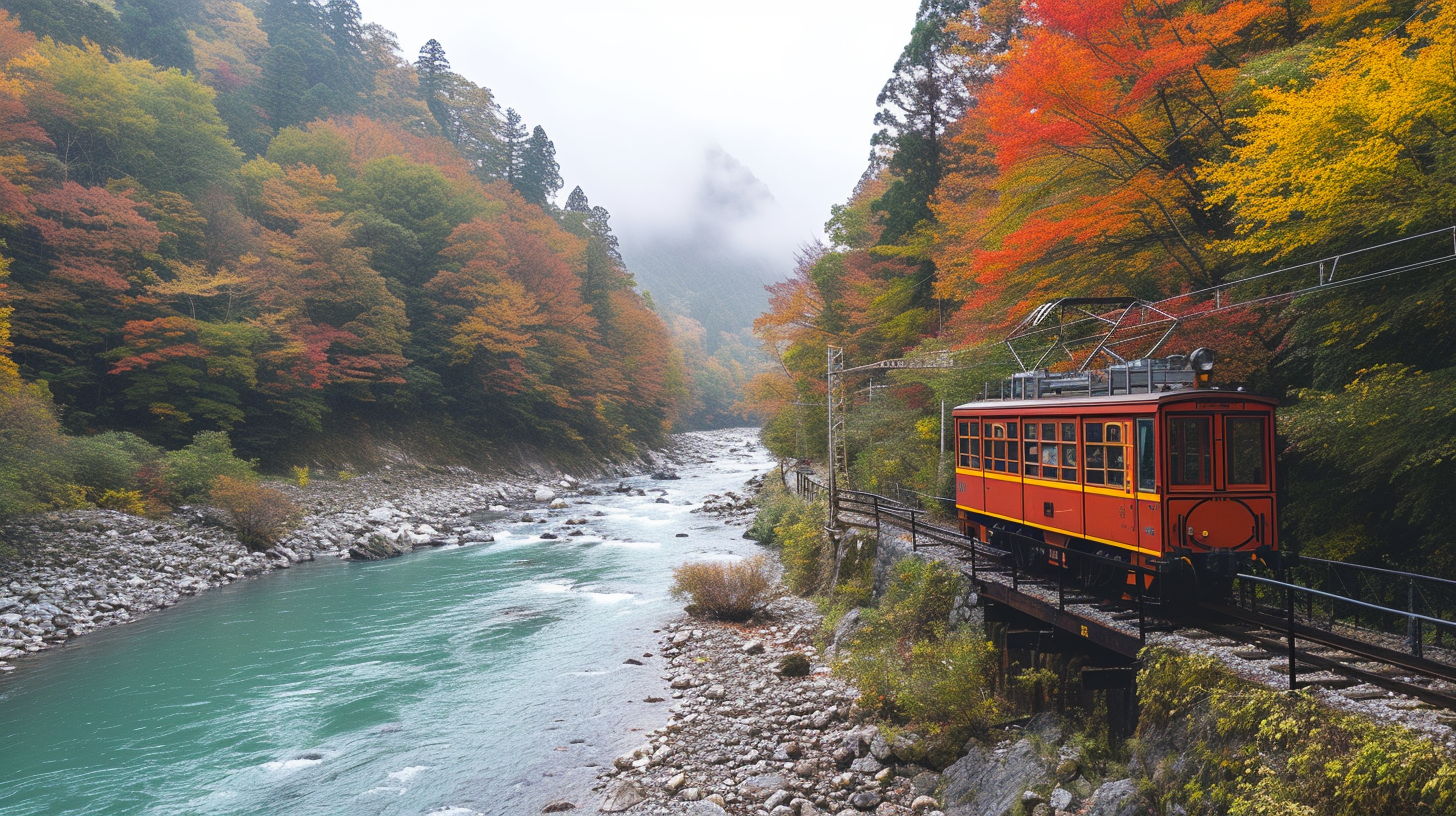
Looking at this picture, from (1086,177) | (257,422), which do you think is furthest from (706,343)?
(1086,177)

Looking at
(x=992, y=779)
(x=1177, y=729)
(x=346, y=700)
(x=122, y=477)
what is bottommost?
(x=346, y=700)

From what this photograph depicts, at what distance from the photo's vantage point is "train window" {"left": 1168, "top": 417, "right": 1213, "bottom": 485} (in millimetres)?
8352

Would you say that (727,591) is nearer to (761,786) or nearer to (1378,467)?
(761,786)

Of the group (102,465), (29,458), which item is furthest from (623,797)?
(102,465)

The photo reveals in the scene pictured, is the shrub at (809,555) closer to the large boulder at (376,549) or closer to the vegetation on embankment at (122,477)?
the large boulder at (376,549)

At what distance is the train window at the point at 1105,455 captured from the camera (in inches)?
353

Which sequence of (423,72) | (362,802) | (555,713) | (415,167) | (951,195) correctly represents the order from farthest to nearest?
(423,72) → (415,167) → (951,195) → (555,713) → (362,802)

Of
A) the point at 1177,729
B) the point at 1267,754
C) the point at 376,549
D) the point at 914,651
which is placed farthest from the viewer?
the point at 376,549

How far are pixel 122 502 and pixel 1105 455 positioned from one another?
26.6 metres

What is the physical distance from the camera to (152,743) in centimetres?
1134

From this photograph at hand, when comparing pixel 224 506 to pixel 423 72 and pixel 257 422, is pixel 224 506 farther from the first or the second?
pixel 423 72

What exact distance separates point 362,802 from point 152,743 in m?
4.68

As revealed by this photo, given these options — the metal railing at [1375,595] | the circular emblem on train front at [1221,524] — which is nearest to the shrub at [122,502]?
the circular emblem on train front at [1221,524]

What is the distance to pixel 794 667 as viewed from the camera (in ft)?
42.4
